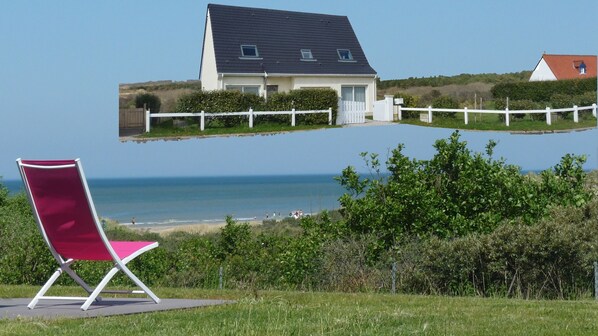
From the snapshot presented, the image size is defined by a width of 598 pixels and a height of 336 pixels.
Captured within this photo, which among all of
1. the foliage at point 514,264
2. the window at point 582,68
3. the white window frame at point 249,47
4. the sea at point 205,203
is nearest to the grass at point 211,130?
the white window frame at point 249,47

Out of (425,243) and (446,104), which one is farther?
(446,104)

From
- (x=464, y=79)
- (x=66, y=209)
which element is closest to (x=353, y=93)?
(x=464, y=79)

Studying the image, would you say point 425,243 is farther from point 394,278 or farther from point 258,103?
point 258,103

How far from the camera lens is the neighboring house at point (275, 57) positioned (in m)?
18.2

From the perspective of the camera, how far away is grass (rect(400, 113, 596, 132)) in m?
16.2

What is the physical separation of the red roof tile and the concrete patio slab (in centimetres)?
1215

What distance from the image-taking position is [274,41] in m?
18.9

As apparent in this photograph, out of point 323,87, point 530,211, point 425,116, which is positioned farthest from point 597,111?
point 323,87

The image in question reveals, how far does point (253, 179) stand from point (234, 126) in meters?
86.5

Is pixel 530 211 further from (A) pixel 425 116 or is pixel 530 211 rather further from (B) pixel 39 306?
(B) pixel 39 306

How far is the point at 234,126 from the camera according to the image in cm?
1698

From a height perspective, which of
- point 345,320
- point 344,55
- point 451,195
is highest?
point 344,55

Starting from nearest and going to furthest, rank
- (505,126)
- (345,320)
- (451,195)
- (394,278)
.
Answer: (345,320) < (394,278) < (451,195) < (505,126)

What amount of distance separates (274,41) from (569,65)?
627 centimetres
